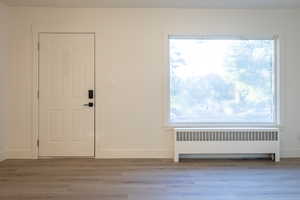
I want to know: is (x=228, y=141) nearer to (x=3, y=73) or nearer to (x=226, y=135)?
(x=226, y=135)

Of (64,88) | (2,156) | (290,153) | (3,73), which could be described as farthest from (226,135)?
(3,73)

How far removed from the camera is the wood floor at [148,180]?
2.67 meters

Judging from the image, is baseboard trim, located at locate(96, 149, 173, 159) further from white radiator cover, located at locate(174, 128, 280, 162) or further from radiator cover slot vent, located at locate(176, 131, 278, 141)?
radiator cover slot vent, located at locate(176, 131, 278, 141)

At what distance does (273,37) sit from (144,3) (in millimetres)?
2218

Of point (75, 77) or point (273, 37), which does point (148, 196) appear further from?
point (273, 37)

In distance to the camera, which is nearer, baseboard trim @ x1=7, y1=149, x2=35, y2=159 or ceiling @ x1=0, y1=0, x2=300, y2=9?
ceiling @ x1=0, y1=0, x2=300, y2=9

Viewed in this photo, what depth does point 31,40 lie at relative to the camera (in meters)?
4.17

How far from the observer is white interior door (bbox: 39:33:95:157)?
A: 417cm

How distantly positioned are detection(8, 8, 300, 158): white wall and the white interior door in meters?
0.15

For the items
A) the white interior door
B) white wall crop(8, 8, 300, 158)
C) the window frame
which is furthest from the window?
the white interior door

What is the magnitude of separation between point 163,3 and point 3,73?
2.78m

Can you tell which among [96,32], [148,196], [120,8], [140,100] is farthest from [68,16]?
[148,196]

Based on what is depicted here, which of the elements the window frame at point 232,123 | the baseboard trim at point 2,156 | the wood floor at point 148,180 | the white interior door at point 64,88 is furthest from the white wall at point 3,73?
the window frame at point 232,123

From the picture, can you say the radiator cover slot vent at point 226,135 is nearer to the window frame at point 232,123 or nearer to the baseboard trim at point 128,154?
the window frame at point 232,123
